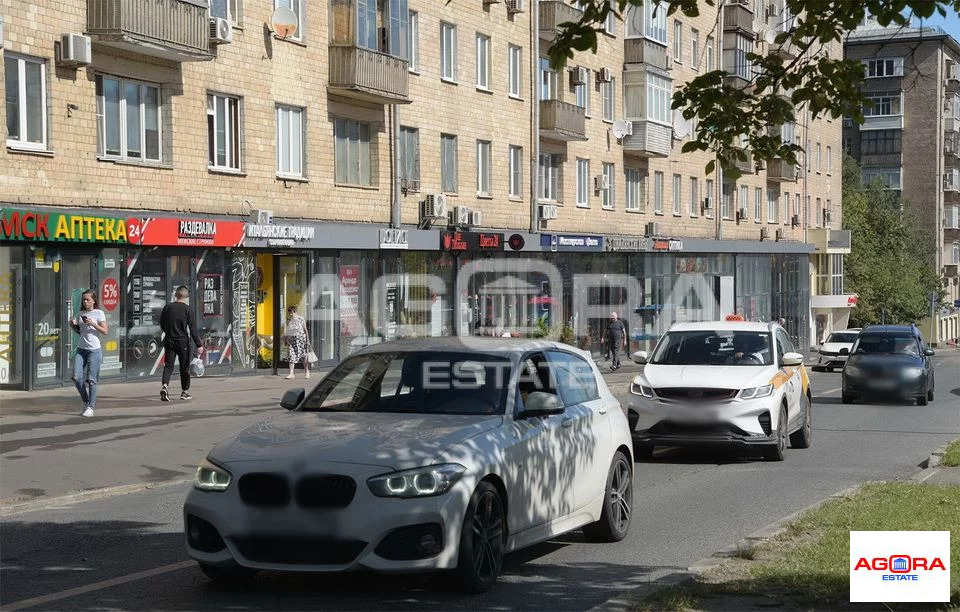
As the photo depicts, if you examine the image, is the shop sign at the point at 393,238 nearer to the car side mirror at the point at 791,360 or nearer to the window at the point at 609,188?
the window at the point at 609,188

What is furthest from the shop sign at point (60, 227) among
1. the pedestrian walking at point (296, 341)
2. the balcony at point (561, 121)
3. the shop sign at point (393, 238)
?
the balcony at point (561, 121)

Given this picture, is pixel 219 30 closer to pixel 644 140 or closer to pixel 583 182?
pixel 583 182

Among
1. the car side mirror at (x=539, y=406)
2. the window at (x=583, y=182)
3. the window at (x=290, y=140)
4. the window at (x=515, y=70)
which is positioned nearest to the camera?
the car side mirror at (x=539, y=406)

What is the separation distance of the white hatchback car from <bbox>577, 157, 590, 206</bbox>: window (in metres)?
33.2

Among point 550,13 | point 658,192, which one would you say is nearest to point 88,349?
point 550,13

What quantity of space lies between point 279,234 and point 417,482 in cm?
2086

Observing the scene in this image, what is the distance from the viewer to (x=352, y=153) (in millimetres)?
30719

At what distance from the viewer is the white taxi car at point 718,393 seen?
14.4 m

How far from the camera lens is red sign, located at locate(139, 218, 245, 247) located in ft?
79.0

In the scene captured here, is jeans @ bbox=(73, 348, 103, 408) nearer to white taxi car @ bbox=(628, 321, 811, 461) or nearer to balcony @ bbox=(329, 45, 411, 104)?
white taxi car @ bbox=(628, 321, 811, 461)

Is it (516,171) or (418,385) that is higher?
(516,171)

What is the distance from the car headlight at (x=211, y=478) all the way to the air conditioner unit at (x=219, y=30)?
18987 mm

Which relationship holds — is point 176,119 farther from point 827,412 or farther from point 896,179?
point 896,179

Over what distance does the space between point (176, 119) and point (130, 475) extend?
1332 cm
